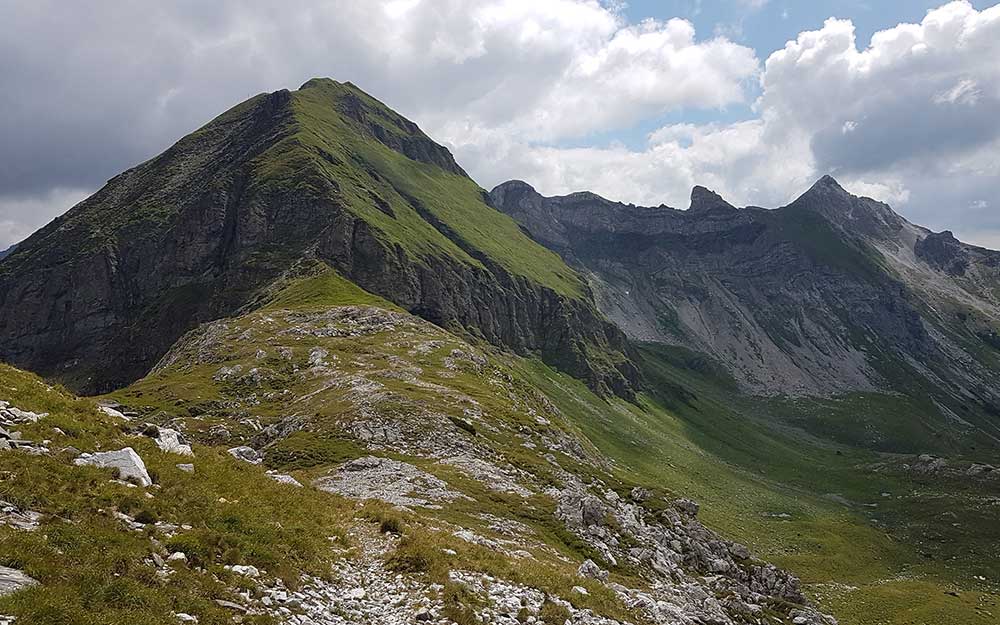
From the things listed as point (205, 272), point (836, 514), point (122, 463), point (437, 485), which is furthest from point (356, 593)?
point (205, 272)

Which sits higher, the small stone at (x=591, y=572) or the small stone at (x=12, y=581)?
the small stone at (x=12, y=581)

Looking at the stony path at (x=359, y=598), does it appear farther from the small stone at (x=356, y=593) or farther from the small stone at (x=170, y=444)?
the small stone at (x=170, y=444)

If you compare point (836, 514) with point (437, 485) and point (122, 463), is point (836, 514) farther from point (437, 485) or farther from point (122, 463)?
point (122, 463)

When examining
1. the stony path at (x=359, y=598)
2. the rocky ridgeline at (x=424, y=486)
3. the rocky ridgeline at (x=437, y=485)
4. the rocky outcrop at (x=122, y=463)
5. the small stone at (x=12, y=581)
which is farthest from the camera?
the rocky ridgeline at (x=437, y=485)

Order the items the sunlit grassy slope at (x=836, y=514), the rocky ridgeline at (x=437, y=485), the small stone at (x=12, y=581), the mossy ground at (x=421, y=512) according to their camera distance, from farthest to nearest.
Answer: the sunlit grassy slope at (x=836, y=514) < the rocky ridgeline at (x=437, y=485) < the mossy ground at (x=421, y=512) < the small stone at (x=12, y=581)

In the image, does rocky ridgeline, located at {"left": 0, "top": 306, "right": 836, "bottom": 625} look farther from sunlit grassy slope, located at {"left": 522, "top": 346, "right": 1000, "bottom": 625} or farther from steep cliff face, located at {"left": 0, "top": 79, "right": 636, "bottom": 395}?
steep cliff face, located at {"left": 0, "top": 79, "right": 636, "bottom": 395}

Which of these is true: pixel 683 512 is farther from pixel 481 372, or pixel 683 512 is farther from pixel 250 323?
pixel 250 323

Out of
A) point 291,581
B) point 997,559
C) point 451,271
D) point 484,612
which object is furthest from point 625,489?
point 451,271

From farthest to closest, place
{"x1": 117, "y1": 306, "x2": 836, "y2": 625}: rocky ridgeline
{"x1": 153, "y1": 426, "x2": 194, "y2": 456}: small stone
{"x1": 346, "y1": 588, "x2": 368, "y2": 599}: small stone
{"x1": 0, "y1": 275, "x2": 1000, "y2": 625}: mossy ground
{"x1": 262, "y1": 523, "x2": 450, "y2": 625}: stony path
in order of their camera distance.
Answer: {"x1": 153, "y1": 426, "x2": 194, "y2": 456}: small stone, {"x1": 117, "y1": 306, "x2": 836, "y2": 625}: rocky ridgeline, {"x1": 346, "y1": 588, "x2": 368, "y2": 599}: small stone, {"x1": 262, "y1": 523, "x2": 450, "y2": 625}: stony path, {"x1": 0, "y1": 275, "x2": 1000, "y2": 625}: mossy ground

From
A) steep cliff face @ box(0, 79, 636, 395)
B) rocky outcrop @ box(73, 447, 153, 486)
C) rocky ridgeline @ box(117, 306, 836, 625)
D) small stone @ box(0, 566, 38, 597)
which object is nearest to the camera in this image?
small stone @ box(0, 566, 38, 597)

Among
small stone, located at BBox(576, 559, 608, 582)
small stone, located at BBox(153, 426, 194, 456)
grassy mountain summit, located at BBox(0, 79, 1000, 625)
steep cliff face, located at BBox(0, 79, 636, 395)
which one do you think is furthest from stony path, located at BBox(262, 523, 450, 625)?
steep cliff face, located at BBox(0, 79, 636, 395)

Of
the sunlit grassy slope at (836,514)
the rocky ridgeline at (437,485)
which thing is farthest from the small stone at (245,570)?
the sunlit grassy slope at (836,514)

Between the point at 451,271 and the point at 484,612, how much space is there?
178718 mm

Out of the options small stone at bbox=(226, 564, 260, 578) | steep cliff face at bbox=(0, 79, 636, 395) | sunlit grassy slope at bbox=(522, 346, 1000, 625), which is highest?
steep cliff face at bbox=(0, 79, 636, 395)
